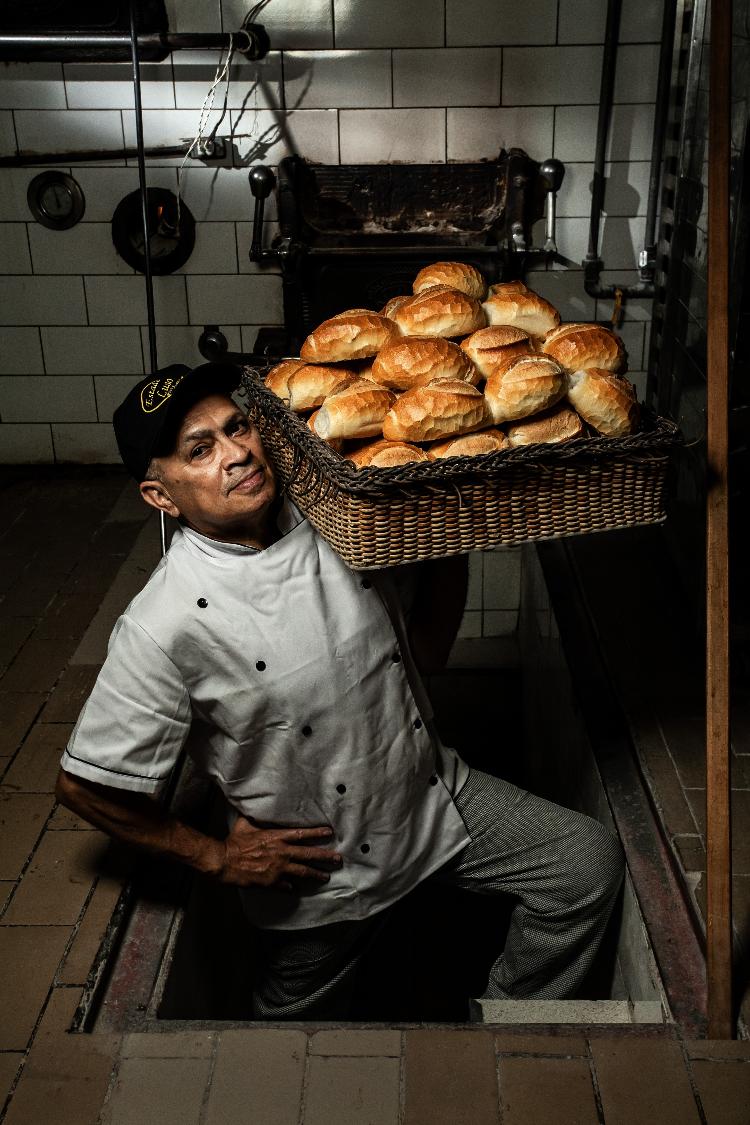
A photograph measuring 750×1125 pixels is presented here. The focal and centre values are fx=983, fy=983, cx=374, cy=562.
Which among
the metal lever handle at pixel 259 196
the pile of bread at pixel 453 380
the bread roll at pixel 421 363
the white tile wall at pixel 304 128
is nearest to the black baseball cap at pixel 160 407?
the pile of bread at pixel 453 380

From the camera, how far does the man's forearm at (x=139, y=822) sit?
194 centimetres

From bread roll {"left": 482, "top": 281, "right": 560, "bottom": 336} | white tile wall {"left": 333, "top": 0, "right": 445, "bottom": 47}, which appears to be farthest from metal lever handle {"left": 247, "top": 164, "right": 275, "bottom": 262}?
bread roll {"left": 482, "top": 281, "right": 560, "bottom": 336}

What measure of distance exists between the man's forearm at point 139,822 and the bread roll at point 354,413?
2.82 ft

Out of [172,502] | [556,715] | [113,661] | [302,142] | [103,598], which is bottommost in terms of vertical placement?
[556,715]

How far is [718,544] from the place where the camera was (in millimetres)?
1639

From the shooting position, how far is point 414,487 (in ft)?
4.85

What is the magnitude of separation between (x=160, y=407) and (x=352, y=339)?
0.38 metres

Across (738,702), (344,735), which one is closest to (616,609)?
(738,702)

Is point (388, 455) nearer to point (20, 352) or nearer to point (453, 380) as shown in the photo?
point (453, 380)

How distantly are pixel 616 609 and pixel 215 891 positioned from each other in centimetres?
167

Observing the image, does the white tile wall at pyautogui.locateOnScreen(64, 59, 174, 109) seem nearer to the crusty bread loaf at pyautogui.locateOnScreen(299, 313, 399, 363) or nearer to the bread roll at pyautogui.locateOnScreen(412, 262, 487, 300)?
A: the bread roll at pyautogui.locateOnScreen(412, 262, 487, 300)

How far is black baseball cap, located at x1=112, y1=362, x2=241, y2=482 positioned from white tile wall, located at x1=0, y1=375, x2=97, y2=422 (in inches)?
126

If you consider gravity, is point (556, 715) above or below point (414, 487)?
below

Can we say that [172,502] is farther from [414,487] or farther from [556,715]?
[556,715]
